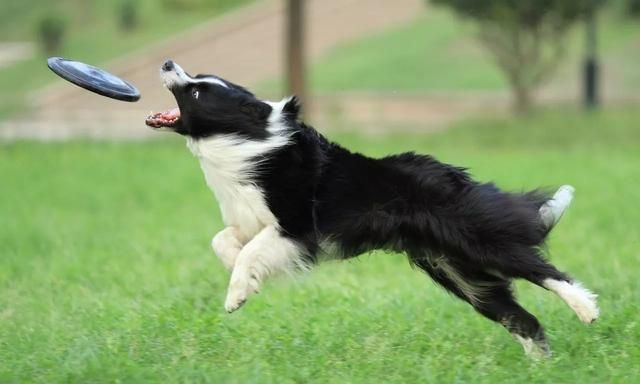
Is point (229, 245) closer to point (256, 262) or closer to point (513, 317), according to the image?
point (256, 262)

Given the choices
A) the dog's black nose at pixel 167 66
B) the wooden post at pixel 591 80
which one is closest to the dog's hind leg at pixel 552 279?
the dog's black nose at pixel 167 66

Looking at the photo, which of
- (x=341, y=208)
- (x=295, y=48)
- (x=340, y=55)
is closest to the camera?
(x=341, y=208)

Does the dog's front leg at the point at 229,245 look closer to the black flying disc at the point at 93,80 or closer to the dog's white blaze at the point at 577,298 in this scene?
the black flying disc at the point at 93,80

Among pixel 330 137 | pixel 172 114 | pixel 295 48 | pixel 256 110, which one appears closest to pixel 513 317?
pixel 256 110

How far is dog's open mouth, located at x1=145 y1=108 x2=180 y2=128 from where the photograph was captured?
5.52 meters

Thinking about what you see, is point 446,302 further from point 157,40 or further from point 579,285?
point 157,40

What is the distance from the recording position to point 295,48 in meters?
18.2

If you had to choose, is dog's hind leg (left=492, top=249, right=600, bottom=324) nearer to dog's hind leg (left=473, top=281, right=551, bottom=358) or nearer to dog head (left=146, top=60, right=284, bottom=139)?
dog's hind leg (left=473, top=281, right=551, bottom=358)

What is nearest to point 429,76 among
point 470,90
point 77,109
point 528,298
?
point 470,90

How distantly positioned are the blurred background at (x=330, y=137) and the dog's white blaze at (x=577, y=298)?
0.93 feet

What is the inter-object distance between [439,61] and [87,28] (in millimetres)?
11660

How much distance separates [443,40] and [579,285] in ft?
73.4

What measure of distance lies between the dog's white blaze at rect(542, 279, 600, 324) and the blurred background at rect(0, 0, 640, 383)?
282mm

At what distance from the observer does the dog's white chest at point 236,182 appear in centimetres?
541
